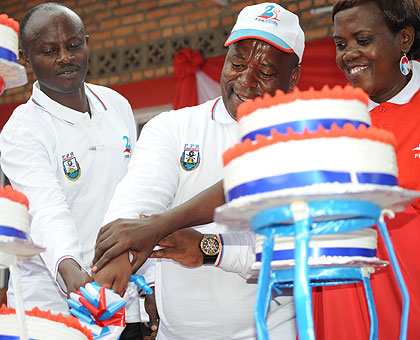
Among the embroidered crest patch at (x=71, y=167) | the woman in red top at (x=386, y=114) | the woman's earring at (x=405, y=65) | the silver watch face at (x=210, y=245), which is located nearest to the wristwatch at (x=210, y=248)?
the silver watch face at (x=210, y=245)

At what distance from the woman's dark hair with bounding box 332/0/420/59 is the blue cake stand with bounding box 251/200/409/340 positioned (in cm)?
97

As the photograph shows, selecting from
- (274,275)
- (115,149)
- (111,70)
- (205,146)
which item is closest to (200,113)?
(205,146)

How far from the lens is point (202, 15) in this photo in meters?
5.89

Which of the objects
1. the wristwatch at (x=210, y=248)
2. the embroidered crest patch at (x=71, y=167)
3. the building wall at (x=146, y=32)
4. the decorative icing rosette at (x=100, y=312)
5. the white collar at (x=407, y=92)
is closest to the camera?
the decorative icing rosette at (x=100, y=312)

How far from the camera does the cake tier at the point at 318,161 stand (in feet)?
3.09

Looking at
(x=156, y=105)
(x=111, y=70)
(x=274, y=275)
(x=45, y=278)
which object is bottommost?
(x=274, y=275)

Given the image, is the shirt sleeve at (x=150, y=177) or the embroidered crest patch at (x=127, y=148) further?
the embroidered crest patch at (x=127, y=148)

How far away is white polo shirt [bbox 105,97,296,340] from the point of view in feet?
5.55

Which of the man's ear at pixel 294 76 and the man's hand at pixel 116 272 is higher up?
the man's ear at pixel 294 76

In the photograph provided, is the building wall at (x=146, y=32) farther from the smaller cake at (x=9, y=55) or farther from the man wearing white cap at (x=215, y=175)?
the smaller cake at (x=9, y=55)

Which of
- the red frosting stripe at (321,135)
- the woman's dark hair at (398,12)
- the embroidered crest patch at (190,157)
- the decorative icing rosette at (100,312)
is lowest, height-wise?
the decorative icing rosette at (100,312)

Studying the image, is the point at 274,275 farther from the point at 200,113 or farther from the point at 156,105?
the point at 156,105

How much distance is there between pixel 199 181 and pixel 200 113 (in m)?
0.23

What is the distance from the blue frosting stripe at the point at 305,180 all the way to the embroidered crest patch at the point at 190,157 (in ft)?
2.57
